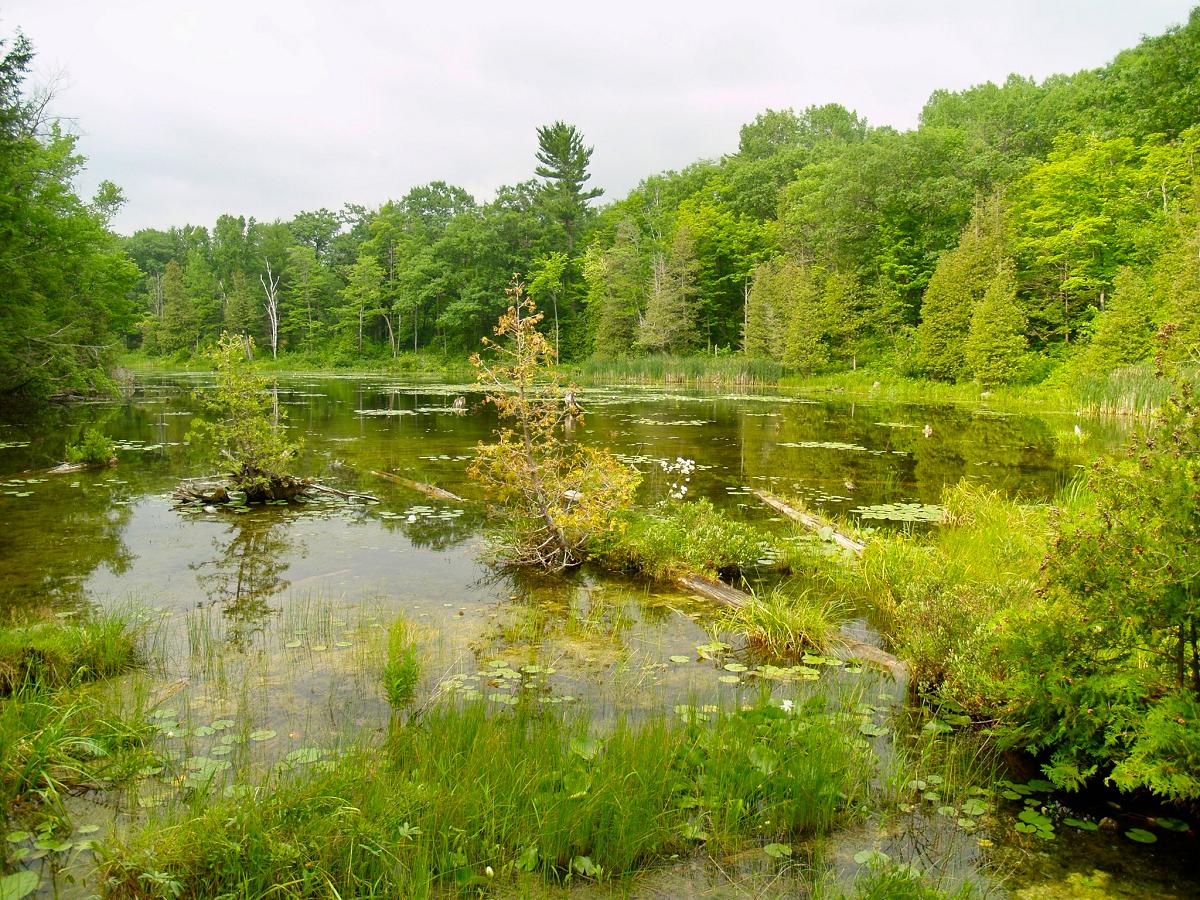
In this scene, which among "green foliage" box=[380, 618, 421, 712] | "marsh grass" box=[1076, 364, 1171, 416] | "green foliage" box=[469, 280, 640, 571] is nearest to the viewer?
"green foliage" box=[380, 618, 421, 712]

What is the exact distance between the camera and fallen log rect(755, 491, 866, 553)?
25.6 ft

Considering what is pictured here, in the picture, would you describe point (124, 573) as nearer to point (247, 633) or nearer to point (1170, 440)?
point (247, 633)

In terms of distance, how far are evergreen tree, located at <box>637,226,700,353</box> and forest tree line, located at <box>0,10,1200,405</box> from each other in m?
0.21

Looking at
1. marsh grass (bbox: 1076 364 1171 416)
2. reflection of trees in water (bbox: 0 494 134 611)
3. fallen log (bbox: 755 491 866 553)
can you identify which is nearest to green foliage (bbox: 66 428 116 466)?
reflection of trees in water (bbox: 0 494 134 611)

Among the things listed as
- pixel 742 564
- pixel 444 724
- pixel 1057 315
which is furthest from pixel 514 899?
pixel 1057 315

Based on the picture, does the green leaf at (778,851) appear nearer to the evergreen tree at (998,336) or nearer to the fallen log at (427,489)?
the fallen log at (427,489)

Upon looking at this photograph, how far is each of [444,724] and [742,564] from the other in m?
4.56

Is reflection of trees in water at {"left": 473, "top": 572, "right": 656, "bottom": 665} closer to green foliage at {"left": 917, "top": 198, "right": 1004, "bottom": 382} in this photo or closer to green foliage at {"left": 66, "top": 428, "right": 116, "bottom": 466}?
green foliage at {"left": 66, "top": 428, "right": 116, "bottom": 466}

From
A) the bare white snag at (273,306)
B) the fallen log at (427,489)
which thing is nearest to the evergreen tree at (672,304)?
the bare white snag at (273,306)

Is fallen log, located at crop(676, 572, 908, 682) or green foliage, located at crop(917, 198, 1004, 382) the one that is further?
green foliage, located at crop(917, 198, 1004, 382)

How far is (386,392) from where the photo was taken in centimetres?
3700

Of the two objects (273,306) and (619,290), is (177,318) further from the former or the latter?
(619,290)

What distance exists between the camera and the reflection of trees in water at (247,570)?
615cm

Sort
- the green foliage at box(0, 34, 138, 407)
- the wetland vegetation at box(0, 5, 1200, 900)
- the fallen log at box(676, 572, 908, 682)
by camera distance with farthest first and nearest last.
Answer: the green foliage at box(0, 34, 138, 407)
the fallen log at box(676, 572, 908, 682)
the wetland vegetation at box(0, 5, 1200, 900)
